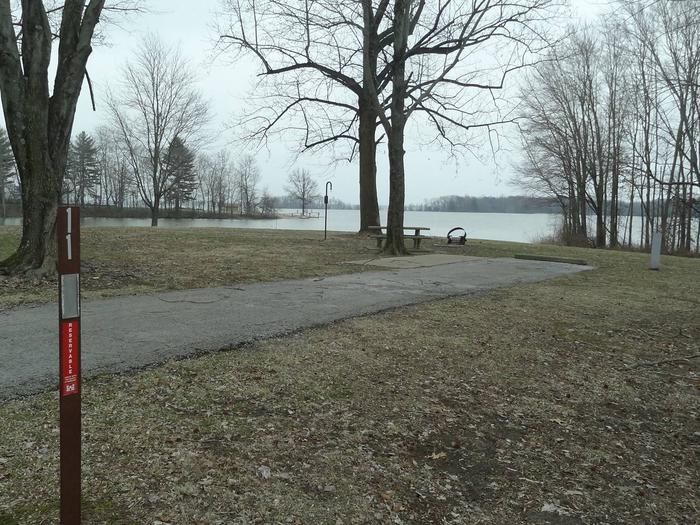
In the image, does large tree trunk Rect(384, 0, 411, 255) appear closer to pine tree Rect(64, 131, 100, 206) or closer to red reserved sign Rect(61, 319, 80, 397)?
red reserved sign Rect(61, 319, 80, 397)

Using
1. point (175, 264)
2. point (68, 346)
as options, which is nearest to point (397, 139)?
point (175, 264)

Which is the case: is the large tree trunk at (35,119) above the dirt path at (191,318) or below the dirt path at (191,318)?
above

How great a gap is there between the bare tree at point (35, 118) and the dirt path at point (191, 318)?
2087 mm

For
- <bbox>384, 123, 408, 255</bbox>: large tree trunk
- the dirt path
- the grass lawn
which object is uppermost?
<bbox>384, 123, 408, 255</bbox>: large tree trunk

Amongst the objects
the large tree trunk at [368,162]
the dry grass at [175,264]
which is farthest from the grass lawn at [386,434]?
the large tree trunk at [368,162]

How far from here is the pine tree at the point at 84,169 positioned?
1972 inches

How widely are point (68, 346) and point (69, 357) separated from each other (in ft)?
0.14

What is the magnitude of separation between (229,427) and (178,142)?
39.9 m

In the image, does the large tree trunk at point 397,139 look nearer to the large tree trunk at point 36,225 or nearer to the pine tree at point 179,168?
the large tree trunk at point 36,225

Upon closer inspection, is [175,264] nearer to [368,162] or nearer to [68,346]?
[68,346]

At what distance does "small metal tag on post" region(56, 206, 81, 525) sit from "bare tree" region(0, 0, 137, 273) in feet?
21.3

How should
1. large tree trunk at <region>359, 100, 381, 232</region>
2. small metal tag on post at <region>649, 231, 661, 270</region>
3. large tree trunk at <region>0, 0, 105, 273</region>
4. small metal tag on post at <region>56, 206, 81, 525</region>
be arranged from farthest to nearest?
1. large tree trunk at <region>359, 100, 381, 232</region>
2. small metal tag on post at <region>649, 231, 661, 270</region>
3. large tree trunk at <region>0, 0, 105, 273</region>
4. small metal tag on post at <region>56, 206, 81, 525</region>

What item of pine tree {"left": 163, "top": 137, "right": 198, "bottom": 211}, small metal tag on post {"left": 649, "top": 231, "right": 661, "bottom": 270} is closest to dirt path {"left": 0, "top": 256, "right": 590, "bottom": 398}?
small metal tag on post {"left": 649, "top": 231, "right": 661, "bottom": 270}

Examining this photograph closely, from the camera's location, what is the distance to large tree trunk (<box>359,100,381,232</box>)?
20.8 metres
